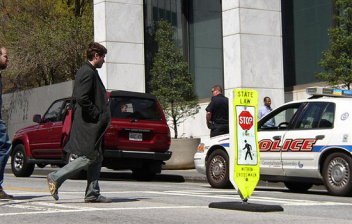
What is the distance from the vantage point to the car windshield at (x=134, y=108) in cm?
1600

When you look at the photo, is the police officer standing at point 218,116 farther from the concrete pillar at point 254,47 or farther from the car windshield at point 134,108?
the concrete pillar at point 254,47

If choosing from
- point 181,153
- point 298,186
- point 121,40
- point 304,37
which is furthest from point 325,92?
point 121,40

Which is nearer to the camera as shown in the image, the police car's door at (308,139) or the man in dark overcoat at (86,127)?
the man in dark overcoat at (86,127)

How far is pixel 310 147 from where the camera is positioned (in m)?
12.2

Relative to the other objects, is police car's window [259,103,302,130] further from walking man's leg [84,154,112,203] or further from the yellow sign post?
walking man's leg [84,154,112,203]

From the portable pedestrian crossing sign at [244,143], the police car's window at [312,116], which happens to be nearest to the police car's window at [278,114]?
the police car's window at [312,116]

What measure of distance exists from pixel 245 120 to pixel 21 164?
1060cm

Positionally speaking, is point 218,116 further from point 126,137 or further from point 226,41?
point 226,41

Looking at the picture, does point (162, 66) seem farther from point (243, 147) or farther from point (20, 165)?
point (243, 147)

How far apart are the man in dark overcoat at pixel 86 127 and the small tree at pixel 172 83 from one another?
12.0m

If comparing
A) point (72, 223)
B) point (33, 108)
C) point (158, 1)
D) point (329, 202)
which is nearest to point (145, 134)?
point (329, 202)

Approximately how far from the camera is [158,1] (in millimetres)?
26031

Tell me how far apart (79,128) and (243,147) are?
1.97 m

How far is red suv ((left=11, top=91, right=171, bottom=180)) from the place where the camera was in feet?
51.8
